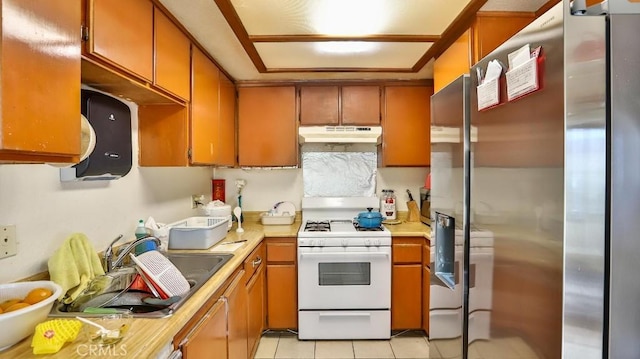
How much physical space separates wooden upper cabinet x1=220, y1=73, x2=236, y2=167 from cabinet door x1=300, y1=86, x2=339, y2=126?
2.00 ft

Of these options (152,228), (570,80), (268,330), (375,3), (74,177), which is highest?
(375,3)

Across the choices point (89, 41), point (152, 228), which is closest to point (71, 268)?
point (152, 228)

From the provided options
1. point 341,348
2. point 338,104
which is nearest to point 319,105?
point 338,104

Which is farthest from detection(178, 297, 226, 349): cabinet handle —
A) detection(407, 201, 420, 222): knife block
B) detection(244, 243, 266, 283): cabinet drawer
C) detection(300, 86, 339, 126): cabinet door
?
detection(407, 201, 420, 222): knife block

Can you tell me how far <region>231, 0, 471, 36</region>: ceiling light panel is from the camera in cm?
157

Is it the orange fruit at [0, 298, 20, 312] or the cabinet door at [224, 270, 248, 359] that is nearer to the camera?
the orange fruit at [0, 298, 20, 312]

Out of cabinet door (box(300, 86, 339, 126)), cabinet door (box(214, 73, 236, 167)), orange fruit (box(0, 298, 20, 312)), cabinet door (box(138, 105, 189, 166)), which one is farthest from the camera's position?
cabinet door (box(300, 86, 339, 126))

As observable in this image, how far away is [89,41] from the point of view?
42.9 inches

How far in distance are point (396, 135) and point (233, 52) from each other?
5.07 feet

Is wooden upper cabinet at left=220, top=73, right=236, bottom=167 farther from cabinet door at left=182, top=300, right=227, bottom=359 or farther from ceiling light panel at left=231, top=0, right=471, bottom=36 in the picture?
cabinet door at left=182, top=300, right=227, bottom=359

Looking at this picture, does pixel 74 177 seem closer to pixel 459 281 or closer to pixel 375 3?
pixel 375 3

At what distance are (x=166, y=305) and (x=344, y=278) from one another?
5.01ft

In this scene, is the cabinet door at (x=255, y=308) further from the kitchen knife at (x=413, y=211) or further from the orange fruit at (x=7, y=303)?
the kitchen knife at (x=413, y=211)

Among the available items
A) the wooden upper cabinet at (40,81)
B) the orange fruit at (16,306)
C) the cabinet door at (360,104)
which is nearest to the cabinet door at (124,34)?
the wooden upper cabinet at (40,81)
